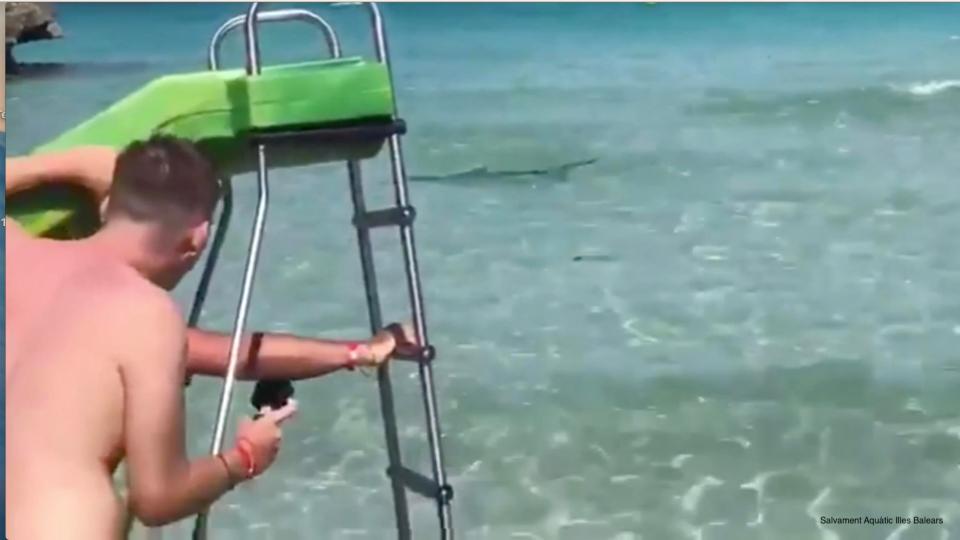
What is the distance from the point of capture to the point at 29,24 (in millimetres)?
13680

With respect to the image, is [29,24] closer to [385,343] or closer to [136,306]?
[385,343]

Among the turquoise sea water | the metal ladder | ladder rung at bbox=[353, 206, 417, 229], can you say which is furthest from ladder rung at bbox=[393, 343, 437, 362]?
the turquoise sea water

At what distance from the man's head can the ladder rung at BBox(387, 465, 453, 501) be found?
0.46 metres

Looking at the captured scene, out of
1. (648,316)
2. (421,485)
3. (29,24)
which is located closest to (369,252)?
(421,485)

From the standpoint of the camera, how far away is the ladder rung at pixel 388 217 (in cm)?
180

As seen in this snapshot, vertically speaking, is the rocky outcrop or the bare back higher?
the rocky outcrop

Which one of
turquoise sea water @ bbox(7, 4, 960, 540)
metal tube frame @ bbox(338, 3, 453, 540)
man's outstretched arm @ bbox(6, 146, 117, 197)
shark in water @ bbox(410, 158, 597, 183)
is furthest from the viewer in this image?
shark in water @ bbox(410, 158, 597, 183)

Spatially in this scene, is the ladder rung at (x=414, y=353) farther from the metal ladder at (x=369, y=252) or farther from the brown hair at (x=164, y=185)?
the brown hair at (x=164, y=185)

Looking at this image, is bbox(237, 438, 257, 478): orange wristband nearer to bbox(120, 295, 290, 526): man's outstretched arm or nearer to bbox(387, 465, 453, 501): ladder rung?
bbox(120, 295, 290, 526): man's outstretched arm

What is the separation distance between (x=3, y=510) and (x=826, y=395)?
3.17 meters

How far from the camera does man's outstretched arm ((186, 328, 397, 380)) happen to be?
1.78m

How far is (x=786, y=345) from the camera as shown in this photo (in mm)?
4773

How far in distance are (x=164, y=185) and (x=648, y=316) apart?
3.81m

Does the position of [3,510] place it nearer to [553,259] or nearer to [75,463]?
[75,463]
